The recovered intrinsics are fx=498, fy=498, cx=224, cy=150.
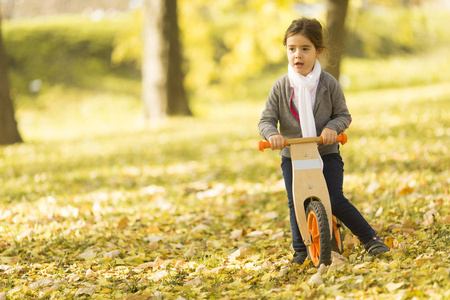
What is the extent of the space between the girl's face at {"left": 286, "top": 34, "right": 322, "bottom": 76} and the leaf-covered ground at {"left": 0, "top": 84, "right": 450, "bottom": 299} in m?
1.29

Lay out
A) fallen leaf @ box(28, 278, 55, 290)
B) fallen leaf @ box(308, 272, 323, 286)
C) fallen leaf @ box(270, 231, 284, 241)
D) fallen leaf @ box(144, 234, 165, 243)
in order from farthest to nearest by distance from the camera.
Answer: fallen leaf @ box(144, 234, 165, 243) < fallen leaf @ box(270, 231, 284, 241) < fallen leaf @ box(28, 278, 55, 290) < fallen leaf @ box(308, 272, 323, 286)

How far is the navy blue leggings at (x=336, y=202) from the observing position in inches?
132

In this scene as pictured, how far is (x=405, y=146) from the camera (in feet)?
24.0

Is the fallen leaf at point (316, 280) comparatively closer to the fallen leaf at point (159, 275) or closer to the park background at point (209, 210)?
the park background at point (209, 210)

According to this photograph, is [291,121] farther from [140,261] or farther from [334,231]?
[140,261]

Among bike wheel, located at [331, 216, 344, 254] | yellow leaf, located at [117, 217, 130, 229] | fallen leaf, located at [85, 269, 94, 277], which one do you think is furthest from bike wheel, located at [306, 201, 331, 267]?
yellow leaf, located at [117, 217, 130, 229]

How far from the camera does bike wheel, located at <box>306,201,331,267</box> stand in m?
3.09

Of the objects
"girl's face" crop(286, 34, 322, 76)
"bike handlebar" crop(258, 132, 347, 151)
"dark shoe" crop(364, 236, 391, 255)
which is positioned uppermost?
"girl's face" crop(286, 34, 322, 76)

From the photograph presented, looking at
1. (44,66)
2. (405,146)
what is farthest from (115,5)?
(405,146)

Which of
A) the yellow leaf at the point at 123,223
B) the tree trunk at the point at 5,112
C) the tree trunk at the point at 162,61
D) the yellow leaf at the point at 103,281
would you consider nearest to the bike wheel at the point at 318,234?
the yellow leaf at the point at 103,281

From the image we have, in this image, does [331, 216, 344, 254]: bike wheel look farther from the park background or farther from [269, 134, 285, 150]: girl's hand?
[269, 134, 285, 150]: girl's hand

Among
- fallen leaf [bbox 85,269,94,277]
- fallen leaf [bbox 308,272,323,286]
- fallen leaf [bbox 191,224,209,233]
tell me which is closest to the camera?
fallen leaf [bbox 308,272,323,286]

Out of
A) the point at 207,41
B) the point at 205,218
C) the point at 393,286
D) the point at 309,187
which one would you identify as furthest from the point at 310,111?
the point at 207,41

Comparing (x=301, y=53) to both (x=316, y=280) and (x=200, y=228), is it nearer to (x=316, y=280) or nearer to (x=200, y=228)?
(x=316, y=280)
